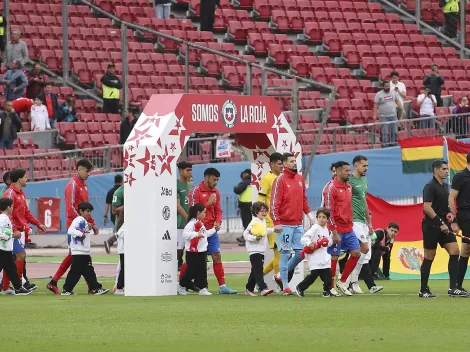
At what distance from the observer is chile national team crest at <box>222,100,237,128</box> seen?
20.1 meters

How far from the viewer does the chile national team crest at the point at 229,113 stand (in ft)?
66.0

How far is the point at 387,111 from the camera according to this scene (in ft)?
117

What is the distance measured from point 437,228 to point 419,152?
1647 centimetres

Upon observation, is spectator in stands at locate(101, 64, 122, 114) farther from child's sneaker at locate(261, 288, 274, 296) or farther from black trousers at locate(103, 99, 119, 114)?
child's sneaker at locate(261, 288, 274, 296)

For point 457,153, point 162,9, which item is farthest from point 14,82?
point 457,153

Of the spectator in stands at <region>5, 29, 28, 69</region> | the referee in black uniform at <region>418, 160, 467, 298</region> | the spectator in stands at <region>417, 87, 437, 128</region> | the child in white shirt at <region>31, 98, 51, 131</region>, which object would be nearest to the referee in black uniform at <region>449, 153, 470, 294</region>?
the referee in black uniform at <region>418, 160, 467, 298</region>

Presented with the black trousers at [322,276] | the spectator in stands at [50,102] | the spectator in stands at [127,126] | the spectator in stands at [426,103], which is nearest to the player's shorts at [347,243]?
the black trousers at [322,276]

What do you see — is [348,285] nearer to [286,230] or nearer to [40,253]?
[286,230]

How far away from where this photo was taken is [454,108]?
3709 cm

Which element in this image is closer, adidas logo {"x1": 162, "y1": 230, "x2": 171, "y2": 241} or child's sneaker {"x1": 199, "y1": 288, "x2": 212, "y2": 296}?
adidas logo {"x1": 162, "y1": 230, "x2": 171, "y2": 241}

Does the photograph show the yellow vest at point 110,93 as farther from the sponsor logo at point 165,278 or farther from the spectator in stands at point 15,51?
the sponsor logo at point 165,278

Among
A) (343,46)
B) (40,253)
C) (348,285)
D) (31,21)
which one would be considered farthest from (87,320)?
(343,46)

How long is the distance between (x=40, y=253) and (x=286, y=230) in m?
13.6

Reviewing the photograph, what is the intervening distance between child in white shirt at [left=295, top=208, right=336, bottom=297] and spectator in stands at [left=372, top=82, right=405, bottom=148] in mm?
17108
